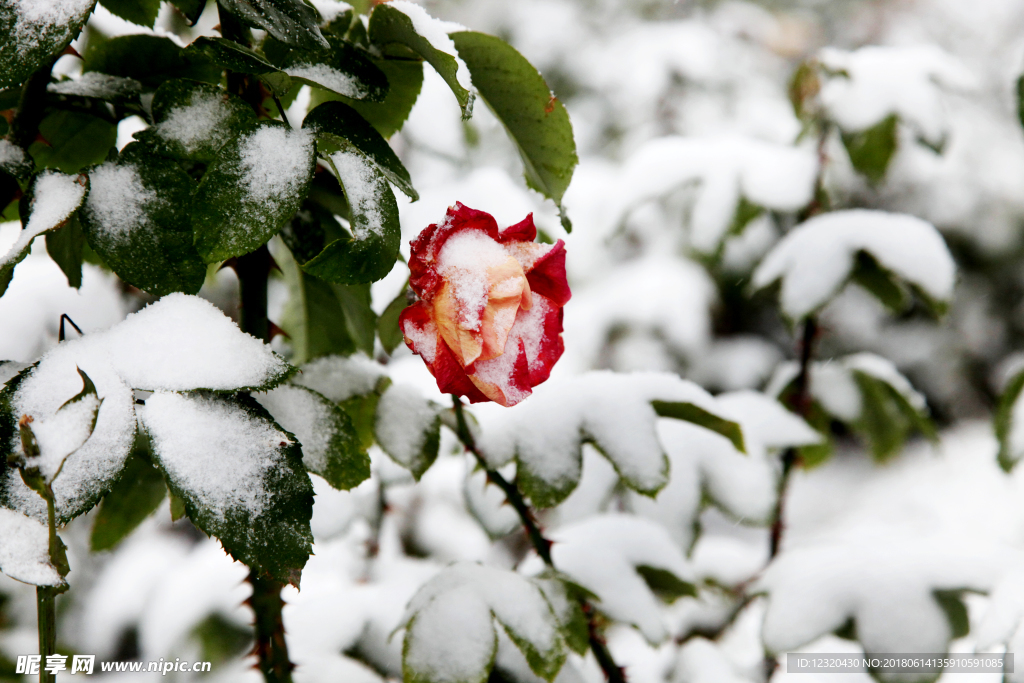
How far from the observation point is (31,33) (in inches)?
12.3

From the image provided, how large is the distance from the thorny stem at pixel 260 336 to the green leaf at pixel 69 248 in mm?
93

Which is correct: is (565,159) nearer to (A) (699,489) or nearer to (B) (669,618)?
(A) (699,489)

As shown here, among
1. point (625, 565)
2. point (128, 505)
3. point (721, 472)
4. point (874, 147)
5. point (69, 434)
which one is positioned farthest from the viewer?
point (874, 147)

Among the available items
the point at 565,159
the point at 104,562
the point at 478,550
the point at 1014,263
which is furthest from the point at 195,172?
the point at 1014,263

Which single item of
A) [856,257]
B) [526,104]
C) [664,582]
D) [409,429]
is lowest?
[664,582]

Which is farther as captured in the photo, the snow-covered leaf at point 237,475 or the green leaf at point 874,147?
the green leaf at point 874,147

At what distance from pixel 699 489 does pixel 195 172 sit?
0.55m

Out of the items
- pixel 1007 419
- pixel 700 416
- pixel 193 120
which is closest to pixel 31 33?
pixel 193 120

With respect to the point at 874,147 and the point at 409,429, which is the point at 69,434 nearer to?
the point at 409,429

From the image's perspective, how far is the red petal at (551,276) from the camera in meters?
0.37

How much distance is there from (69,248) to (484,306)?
27 centimetres

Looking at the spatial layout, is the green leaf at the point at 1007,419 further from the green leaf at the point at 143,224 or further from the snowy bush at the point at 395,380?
the green leaf at the point at 143,224

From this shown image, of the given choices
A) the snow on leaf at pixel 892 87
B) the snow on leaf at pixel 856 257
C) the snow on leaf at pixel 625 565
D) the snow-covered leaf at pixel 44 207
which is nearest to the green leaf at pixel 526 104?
the snow-covered leaf at pixel 44 207

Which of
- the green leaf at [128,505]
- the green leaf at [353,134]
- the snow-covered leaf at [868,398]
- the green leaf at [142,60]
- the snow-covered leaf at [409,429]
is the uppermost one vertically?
the green leaf at [353,134]
